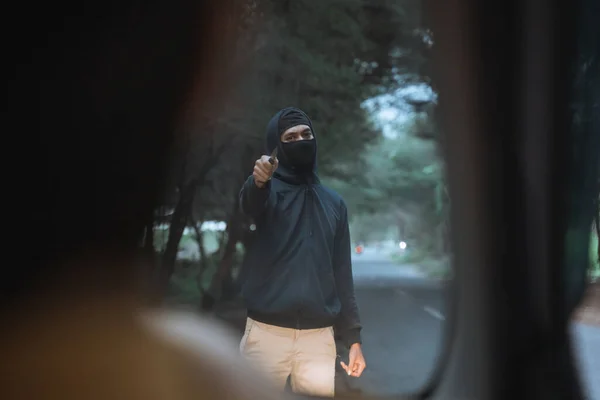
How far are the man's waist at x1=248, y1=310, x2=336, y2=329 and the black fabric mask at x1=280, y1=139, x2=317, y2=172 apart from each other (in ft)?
2.32

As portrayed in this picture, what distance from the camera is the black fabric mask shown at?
301 cm

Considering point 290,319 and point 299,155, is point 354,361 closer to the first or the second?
point 290,319

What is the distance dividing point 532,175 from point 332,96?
103 inches

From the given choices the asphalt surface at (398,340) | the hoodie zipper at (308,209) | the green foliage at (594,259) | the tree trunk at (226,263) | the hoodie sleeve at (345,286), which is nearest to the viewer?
the hoodie zipper at (308,209)

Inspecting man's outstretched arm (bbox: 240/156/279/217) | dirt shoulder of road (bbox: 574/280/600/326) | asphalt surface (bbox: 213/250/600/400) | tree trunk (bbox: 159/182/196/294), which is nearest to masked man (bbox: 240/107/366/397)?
man's outstretched arm (bbox: 240/156/279/217)

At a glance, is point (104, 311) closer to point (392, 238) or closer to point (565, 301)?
point (565, 301)

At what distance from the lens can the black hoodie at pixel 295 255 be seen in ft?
9.48

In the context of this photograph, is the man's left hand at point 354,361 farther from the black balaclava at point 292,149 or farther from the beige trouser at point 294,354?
the black balaclava at point 292,149

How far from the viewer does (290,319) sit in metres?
2.94

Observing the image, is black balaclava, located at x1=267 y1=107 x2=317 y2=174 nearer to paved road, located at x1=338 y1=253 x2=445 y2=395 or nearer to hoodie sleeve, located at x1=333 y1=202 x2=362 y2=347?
hoodie sleeve, located at x1=333 y1=202 x2=362 y2=347

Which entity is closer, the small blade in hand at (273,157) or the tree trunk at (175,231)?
the small blade in hand at (273,157)

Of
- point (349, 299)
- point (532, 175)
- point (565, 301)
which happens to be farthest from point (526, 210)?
point (349, 299)

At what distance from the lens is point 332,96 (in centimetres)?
593

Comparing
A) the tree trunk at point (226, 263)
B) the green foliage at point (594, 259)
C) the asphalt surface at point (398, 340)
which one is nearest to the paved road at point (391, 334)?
the asphalt surface at point (398, 340)
